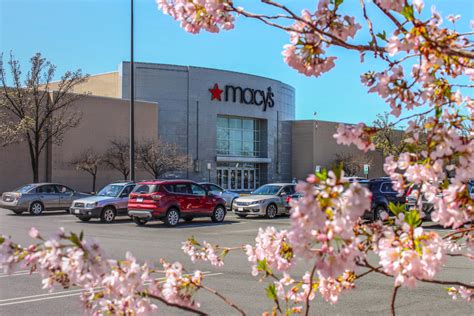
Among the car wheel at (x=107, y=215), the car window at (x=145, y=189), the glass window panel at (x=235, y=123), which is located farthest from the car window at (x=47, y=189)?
the glass window panel at (x=235, y=123)

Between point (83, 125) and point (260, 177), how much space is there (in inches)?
962

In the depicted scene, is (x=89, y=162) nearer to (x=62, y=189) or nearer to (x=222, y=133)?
(x=62, y=189)

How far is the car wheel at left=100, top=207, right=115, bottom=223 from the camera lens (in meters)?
22.6

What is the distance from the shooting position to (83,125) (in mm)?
47406

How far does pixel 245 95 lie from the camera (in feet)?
206

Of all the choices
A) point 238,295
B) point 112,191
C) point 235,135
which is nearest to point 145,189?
point 112,191

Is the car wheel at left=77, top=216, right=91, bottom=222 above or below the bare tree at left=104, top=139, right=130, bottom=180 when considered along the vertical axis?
below

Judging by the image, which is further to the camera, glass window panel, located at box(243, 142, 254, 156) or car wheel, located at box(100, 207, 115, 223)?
glass window panel, located at box(243, 142, 254, 156)

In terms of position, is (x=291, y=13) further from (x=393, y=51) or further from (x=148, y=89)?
(x=148, y=89)

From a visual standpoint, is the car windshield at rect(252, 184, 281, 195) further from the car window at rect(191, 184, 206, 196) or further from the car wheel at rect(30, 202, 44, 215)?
the car wheel at rect(30, 202, 44, 215)

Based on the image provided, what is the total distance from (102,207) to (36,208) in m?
5.75

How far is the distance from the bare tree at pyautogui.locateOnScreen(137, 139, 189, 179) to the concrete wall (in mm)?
3408

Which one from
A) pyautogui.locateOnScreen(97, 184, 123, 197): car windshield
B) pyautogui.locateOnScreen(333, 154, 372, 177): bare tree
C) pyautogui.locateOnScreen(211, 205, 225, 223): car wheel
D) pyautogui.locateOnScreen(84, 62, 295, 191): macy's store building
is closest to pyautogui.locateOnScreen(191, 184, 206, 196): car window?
pyautogui.locateOnScreen(211, 205, 225, 223): car wheel

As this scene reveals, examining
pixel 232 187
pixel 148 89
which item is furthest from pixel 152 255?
pixel 232 187
